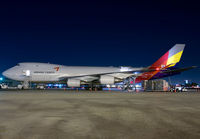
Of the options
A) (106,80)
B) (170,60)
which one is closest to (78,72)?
(106,80)

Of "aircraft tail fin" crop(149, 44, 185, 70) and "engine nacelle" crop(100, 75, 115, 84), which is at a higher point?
"aircraft tail fin" crop(149, 44, 185, 70)

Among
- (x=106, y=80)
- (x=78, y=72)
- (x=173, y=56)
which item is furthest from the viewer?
(x=78, y=72)

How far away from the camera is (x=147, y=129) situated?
4.21 metres

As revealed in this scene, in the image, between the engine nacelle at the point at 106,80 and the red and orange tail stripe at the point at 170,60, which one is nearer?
the engine nacelle at the point at 106,80

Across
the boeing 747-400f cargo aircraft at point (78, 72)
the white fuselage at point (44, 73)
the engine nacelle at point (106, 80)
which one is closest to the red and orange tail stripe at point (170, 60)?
the boeing 747-400f cargo aircraft at point (78, 72)

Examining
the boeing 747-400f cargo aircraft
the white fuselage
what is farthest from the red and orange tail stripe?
the white fuselage

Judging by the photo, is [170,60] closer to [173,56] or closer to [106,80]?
[173,56]

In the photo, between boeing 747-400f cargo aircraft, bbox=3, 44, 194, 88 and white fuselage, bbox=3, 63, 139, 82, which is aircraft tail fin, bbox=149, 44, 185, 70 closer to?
boeing 747-400f cargo aircraft, bbox=3, 44, 194, 88

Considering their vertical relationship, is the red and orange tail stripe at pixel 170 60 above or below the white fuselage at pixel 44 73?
above

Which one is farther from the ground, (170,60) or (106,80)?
(170,60)

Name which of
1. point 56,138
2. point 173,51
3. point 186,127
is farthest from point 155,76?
point 56,138

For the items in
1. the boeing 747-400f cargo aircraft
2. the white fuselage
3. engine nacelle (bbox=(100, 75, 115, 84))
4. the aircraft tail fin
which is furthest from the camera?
the aircraft tail fin

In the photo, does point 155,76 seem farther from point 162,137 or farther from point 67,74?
point 162,137

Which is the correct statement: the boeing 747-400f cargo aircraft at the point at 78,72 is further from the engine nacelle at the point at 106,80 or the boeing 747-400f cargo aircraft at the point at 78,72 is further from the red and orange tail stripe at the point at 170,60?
the engine nacelle at the point at 106,80
